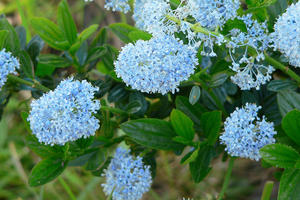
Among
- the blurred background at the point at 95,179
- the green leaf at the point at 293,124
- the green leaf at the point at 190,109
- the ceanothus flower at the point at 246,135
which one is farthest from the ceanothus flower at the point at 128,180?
the blurred background at the point at 95,179

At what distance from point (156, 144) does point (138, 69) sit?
1.79 feet

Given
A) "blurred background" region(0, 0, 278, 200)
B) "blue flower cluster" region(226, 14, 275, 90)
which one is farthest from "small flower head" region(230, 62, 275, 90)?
"blurred background" region(0, 0, 278, 200)

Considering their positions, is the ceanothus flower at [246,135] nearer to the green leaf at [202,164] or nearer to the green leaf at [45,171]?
the green leaf at [202,164]

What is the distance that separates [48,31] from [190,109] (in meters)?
0.86

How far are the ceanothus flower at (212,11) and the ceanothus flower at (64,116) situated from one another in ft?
1.73

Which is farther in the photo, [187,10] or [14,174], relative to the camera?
[14,174]

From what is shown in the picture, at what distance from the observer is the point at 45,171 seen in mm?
1856

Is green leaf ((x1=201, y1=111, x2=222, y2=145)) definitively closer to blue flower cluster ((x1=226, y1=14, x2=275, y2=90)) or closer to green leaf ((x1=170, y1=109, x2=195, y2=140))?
green leaf ((x1=170, y1=109, x2=195, y2=140))

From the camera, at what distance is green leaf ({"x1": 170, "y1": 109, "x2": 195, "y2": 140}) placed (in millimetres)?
1764

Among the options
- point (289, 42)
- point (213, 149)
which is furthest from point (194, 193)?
point (289, 42)

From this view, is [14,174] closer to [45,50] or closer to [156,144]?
[45,50]

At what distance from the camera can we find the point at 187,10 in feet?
4.81

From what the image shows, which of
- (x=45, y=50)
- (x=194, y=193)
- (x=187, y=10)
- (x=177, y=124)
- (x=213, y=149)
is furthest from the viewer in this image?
(x=45, y=50)

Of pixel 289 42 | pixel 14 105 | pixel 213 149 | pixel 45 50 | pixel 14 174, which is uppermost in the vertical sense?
pixel 289 42
